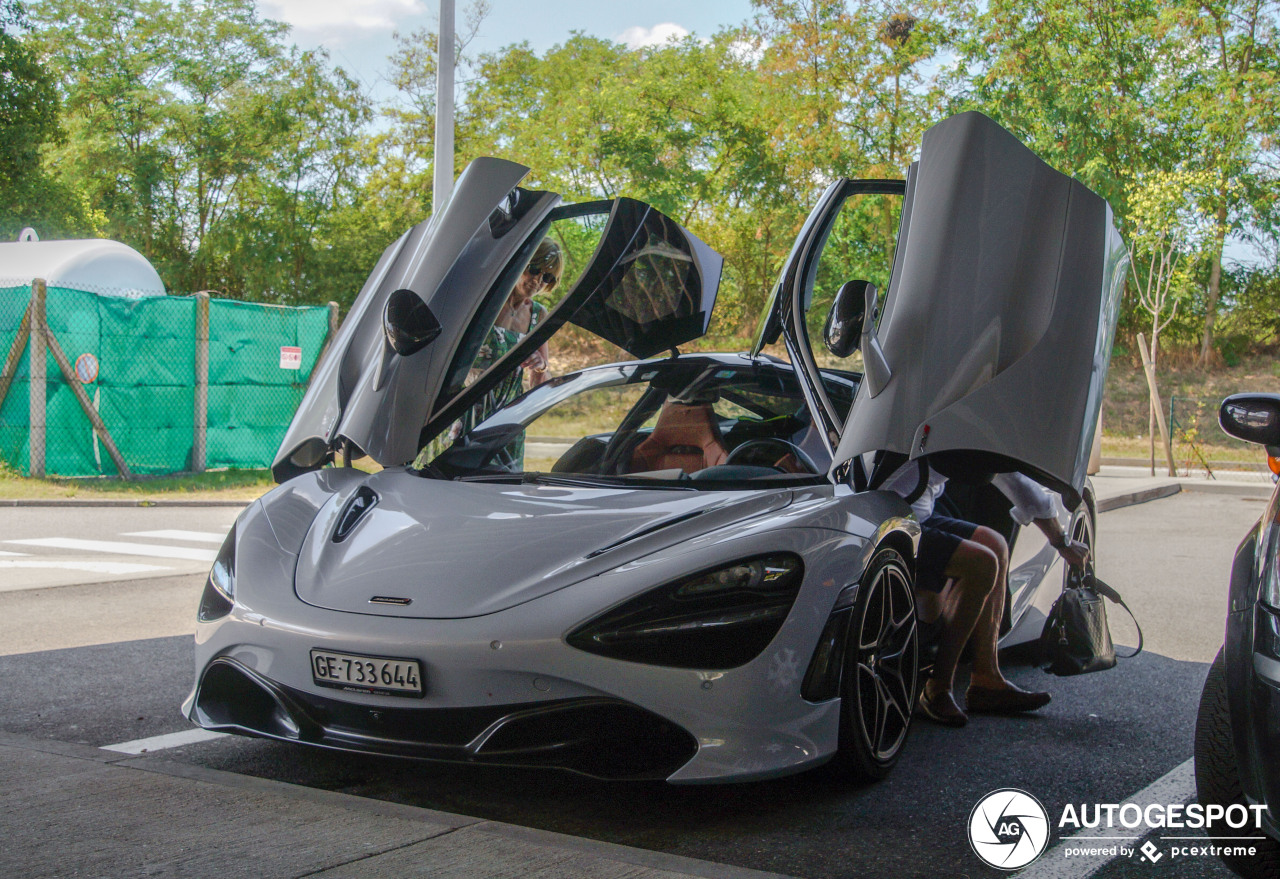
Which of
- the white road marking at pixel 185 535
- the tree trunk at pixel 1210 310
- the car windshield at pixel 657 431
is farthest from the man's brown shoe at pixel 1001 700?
the tree trunk at pixel 1210 310

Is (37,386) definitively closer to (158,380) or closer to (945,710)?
(158,380)

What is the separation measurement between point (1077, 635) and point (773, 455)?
1.45 meters

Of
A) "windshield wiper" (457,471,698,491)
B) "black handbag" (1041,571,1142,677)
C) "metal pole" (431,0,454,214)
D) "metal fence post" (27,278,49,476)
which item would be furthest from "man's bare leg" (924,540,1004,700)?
"metal fence post" (27,278,49,476)

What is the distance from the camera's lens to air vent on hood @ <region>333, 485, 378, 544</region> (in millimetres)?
3627

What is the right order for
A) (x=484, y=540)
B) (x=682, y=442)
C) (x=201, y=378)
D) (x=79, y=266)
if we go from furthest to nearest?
1. (x=79, y=266)
2. (x=201, y=378)
3. (x=682, y=442)
4. (x=484, y=540)

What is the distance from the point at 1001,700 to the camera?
4496mm

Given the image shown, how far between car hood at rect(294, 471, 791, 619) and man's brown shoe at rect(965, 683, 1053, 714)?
1.45m

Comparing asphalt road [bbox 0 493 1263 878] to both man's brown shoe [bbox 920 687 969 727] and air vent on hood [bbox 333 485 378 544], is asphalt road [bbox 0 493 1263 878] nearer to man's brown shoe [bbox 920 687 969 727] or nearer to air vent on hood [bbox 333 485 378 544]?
man's brown shoe [bbox 920 687 969 727]

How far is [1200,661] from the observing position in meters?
5.60

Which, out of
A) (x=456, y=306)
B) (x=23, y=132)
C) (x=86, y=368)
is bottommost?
(x=86, y=368)

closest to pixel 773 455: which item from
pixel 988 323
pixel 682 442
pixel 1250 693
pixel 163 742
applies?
pixel 682 442

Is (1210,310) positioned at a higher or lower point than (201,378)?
higher

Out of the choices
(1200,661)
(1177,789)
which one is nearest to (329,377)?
(1177,789)

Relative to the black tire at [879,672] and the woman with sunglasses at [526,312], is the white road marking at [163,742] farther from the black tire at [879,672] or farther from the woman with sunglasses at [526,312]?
the black tire at [879,672]
